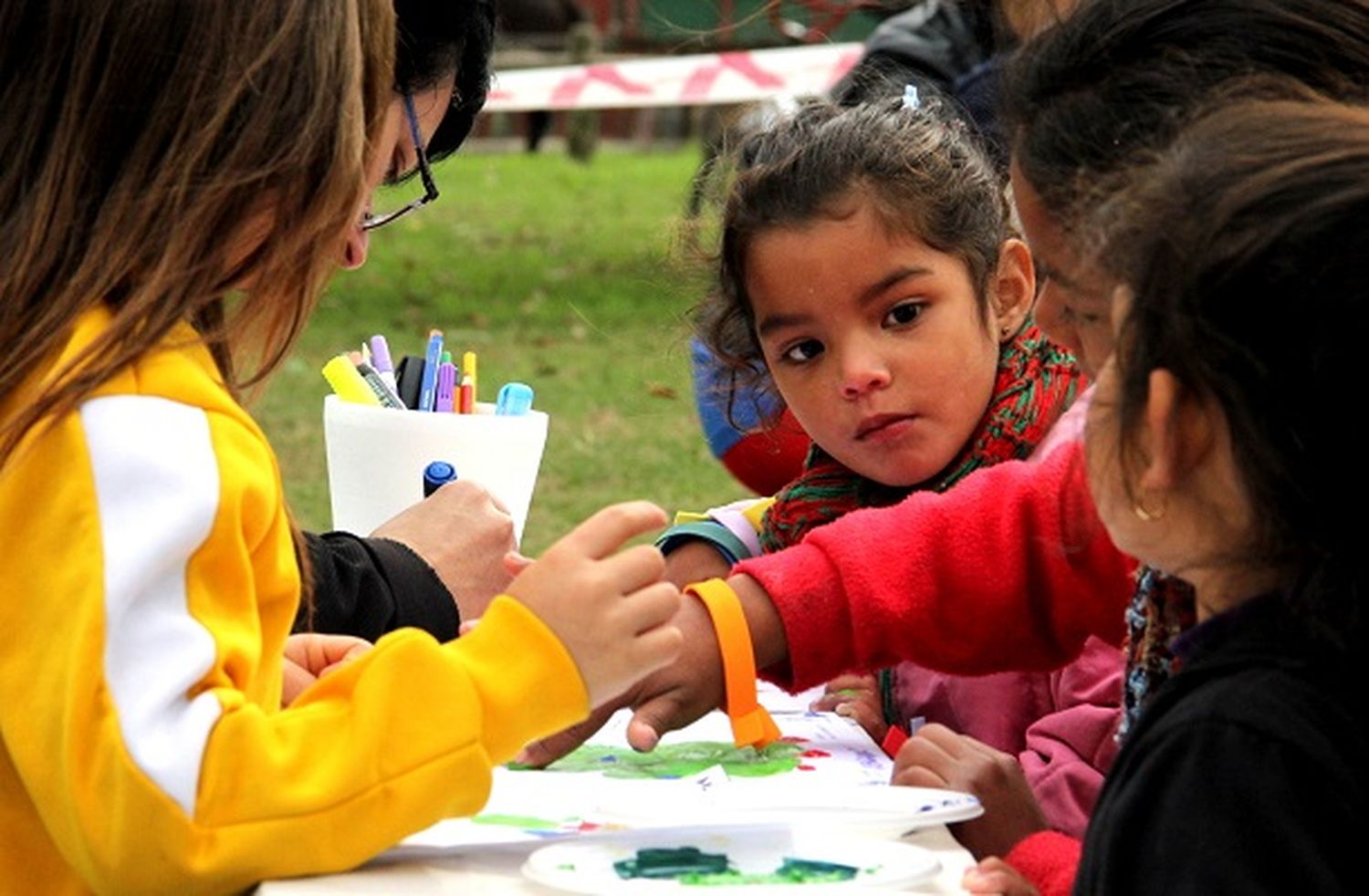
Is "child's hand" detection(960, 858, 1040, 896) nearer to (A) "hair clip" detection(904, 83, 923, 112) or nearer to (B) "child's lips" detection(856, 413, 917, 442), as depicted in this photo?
(B) "child's lips" detection(856, 413, 917, 442)

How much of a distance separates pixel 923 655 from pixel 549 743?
1.10 feet

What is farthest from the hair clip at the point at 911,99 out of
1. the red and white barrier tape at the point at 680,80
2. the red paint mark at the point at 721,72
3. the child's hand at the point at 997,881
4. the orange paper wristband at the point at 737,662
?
the red paint mark at the point at 721,72

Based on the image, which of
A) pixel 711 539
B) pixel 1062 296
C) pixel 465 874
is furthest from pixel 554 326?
pixel 465 874

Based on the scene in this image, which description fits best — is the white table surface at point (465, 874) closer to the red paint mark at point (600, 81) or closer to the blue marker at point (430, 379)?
the blue marker at point (430, 379)

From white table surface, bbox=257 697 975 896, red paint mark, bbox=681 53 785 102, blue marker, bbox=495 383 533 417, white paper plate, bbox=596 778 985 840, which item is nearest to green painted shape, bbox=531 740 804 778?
white paper plate, bbox=596 778 985 840

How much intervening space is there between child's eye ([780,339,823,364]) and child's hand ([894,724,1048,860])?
73cm

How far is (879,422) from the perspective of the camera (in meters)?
2.36

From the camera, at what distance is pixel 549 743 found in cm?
194

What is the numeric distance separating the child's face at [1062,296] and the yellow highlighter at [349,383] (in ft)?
3.01

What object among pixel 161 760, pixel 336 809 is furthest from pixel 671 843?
pixel 161 760

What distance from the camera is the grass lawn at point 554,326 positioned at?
7.00 metres

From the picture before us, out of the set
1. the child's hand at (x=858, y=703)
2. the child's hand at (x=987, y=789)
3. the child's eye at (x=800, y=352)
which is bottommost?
the child's hand at (x=858, y=703)

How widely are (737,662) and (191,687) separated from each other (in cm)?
56

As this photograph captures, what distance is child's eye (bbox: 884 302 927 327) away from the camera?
239 centimetres
